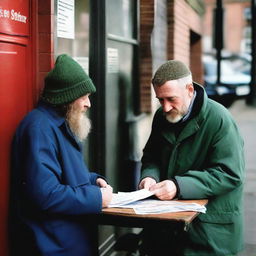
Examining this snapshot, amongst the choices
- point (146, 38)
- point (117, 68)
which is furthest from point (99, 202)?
point (146, 38)

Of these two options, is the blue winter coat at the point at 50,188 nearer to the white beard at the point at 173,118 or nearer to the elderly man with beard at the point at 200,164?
the elderly man with beard at the point at 200,164

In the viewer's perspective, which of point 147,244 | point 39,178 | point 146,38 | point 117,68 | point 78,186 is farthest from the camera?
point 146,38

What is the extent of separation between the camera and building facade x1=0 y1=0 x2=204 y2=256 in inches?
147

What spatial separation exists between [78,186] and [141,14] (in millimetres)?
3993

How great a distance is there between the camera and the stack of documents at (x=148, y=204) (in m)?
3.27

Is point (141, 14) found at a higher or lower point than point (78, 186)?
higher

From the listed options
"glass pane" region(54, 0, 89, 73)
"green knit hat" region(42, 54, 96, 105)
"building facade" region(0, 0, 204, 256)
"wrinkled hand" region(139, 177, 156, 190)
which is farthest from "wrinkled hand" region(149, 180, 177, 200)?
"glass pane" region(54, 0, 89, 73)

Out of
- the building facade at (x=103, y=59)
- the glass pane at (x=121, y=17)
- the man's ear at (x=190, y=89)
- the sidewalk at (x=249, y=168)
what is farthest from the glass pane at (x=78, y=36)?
the sidewalk at (x=249, y=168)

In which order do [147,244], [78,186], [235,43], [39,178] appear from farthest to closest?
[235,43] → [147,244] → [78,186] → [39,178]

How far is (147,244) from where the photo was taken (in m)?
3.97

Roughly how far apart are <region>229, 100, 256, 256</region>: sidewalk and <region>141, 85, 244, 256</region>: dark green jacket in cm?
241

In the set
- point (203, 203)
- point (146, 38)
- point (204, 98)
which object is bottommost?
point (203, 203)

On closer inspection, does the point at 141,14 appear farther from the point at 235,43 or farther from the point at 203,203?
the point at 235,43

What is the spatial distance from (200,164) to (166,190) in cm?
32
